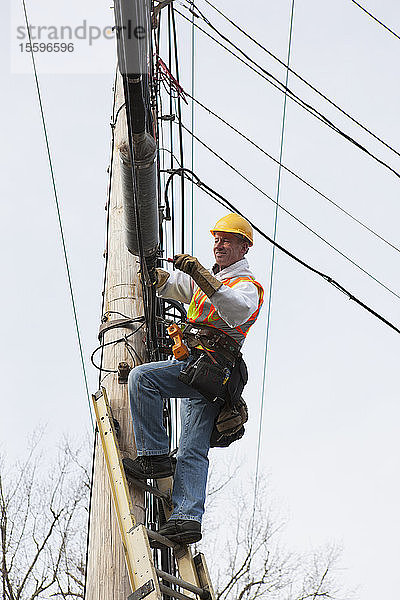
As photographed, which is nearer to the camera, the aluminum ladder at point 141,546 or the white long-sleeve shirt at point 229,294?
the aluminum ladder at point 141,546

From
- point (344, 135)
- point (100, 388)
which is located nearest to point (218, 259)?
point (100, 388)

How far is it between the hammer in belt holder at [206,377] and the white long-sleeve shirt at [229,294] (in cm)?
21

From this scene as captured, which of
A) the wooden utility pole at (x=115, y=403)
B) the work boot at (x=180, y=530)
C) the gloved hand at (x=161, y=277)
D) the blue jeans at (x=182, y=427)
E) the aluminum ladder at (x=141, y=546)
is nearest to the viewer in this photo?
the aluminum ladder at (x=141, y=546)

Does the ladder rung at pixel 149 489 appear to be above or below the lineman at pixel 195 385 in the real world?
below

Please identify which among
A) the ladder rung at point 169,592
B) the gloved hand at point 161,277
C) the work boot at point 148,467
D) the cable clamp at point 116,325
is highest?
the gloved hand at point 161,277

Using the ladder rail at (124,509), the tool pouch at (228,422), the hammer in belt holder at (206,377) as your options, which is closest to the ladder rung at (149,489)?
the ladder rail at (124,509)

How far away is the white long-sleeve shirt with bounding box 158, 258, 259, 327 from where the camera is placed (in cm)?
317

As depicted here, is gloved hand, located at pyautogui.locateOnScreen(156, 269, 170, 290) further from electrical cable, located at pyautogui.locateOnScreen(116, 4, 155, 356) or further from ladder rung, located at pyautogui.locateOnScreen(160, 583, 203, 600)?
ladder rung, located at pyautogui.locateOnScreen(160, 583, 203, 600)

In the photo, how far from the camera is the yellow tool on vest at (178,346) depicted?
10.9ft

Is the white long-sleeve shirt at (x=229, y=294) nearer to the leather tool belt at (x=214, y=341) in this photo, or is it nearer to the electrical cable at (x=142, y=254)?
the leather tool belt at (x=214, y=341)

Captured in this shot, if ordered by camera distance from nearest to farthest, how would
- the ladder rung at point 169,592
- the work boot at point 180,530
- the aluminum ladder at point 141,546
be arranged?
the aluminum ladder at point 141,546, the ladder rung at point 169,592, the work boot at point 180,530

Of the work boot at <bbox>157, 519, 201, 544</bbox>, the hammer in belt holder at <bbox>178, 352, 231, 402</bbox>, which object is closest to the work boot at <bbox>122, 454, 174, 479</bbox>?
the work boot at <bbox>157, 519, 201, 544</bbox>

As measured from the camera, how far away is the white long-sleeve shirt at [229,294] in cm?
317

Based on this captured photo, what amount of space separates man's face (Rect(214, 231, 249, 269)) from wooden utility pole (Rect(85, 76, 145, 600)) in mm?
440
